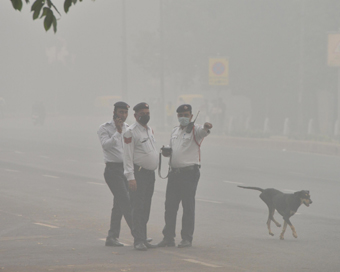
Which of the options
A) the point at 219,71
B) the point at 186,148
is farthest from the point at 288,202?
the point at 219,71

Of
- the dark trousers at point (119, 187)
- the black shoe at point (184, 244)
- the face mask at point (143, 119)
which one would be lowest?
the black shoe at point (184, 244)

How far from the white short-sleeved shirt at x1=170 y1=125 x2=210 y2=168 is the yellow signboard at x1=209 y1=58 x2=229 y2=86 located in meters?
27.2

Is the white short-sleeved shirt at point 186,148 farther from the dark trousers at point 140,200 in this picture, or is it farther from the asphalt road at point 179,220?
the asphalt road at point 179,220

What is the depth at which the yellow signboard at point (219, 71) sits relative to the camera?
117ft

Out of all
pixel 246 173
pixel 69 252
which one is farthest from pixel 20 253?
pixel 246 173

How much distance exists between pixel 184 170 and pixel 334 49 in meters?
23.5

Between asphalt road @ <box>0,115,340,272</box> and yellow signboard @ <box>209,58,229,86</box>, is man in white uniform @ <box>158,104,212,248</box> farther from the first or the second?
yellow signboard @ <box>209,58,229,86</box>

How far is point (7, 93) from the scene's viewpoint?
66.4m

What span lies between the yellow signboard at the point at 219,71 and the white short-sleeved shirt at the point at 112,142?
27.2 metres

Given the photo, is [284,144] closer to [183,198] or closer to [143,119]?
[183,198]

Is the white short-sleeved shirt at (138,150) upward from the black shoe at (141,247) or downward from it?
upward

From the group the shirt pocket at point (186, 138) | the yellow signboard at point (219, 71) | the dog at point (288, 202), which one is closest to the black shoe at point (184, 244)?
the shirt pocket at point (186, 138)

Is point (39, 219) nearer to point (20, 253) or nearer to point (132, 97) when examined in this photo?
point (20, 253)

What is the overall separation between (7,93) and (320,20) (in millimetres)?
38094
